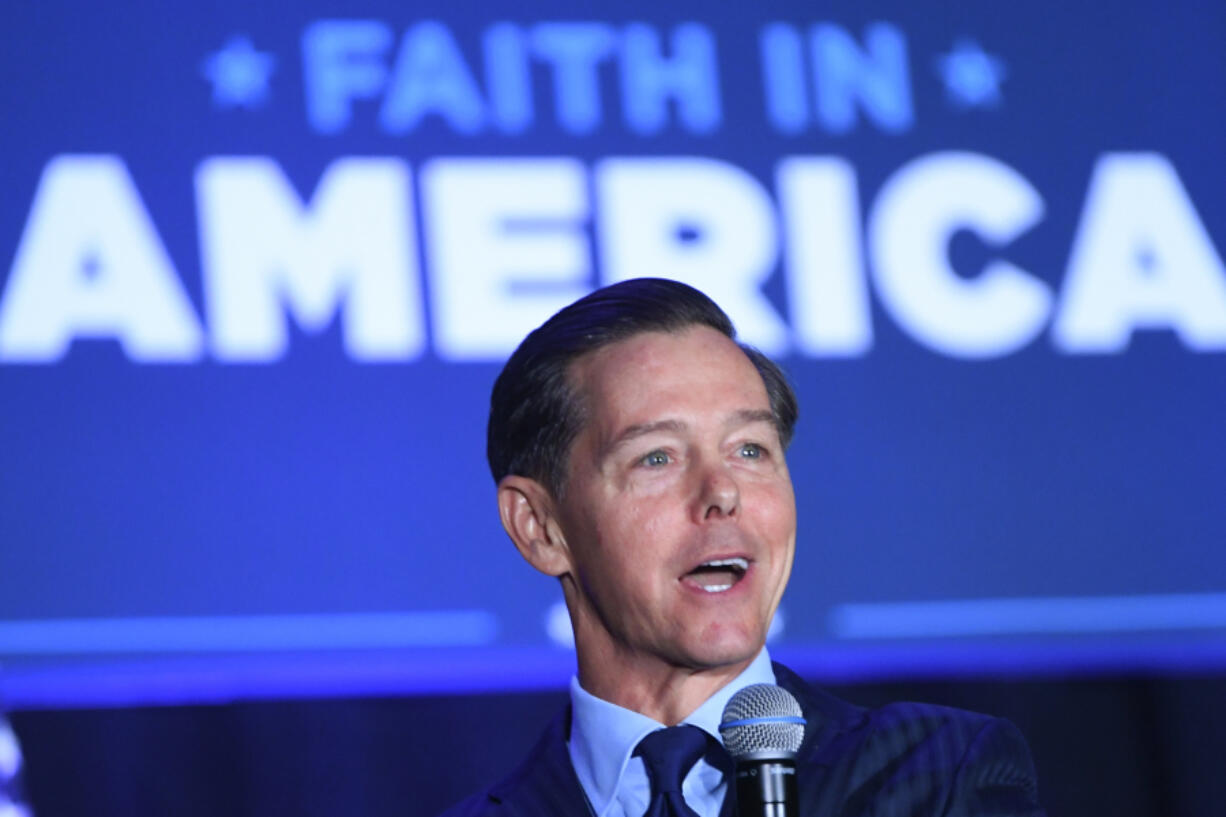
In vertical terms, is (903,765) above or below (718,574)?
below

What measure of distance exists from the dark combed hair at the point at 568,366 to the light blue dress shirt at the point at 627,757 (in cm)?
28

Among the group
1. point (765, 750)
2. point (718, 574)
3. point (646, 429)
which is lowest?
point (765, 750)

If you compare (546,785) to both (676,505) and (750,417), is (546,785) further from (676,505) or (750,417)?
(750,417)

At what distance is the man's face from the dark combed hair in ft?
0.07

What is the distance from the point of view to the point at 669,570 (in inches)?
81.0

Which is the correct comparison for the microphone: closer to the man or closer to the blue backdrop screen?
the man

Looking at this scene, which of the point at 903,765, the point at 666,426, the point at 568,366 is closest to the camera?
the point at 903,765

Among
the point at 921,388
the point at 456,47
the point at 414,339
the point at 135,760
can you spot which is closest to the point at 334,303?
the point at 414,339

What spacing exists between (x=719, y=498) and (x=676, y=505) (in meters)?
0.06

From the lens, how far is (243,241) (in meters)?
3.67

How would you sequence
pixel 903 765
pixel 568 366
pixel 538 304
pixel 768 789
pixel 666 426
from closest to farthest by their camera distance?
pixel 768 789
pixel 903 765
pixel 666 426
pixel 568 366
pixel 538 304

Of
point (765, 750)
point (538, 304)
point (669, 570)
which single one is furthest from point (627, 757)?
point (538, 304)

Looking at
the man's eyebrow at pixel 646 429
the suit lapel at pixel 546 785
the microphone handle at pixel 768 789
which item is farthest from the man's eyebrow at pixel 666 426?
the microphone handle at pixel 768 789

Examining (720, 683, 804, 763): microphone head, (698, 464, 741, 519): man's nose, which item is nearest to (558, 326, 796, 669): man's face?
(698, 464, 741, 519): man's nose
